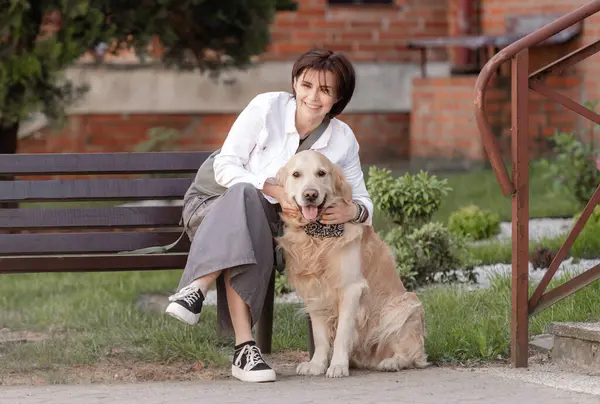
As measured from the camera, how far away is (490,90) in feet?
41.4

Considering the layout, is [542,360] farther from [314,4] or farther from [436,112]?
[314,4]

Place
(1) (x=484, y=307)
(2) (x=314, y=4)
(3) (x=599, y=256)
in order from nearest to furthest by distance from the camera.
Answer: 1. (1) (x=484, y=307)
2. (3) (x=599, y=256)
3. (2) (x=314, y=4)

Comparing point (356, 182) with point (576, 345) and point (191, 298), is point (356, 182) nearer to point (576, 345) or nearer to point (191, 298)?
point (191, 298)

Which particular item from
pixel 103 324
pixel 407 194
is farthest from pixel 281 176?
pixel 407 194

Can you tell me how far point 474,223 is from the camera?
30.3ft

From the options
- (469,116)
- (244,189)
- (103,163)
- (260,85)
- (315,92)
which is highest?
(260,85)

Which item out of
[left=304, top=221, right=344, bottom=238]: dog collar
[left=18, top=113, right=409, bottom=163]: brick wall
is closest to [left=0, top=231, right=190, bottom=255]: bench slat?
[left=304, top=221, right=344, bottom=238]: dog collar

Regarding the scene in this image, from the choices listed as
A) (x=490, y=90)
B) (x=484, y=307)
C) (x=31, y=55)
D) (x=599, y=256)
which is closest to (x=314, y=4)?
(x=490, y=90)

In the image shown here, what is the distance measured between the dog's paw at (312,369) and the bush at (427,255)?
2.23 m

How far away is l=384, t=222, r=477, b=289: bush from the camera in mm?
7457

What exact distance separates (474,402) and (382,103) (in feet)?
30.8

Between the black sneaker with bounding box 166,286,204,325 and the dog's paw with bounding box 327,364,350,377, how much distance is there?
579 mm

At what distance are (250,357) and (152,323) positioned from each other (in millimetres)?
1514

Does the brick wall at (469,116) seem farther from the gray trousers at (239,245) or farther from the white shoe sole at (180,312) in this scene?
the white shoe sole at (180,312)
